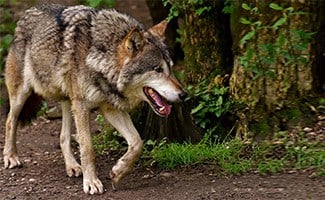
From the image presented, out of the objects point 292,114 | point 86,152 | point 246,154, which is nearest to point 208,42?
point 292,114

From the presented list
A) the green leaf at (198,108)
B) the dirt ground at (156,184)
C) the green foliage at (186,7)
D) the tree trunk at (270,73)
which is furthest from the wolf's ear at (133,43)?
the green leaf at (198,108)

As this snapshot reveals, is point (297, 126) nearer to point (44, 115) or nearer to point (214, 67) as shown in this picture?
point (214, 67)

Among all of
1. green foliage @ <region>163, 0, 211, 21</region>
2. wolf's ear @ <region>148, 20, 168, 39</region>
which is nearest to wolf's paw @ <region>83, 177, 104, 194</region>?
wolf's ear @ <region>148, 20, 168, 39</region>

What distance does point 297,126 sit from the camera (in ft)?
21.4

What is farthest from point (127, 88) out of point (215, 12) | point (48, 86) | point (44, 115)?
point (44, 115)

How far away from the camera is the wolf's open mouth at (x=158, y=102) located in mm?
5672

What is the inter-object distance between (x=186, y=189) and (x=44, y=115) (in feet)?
12.0

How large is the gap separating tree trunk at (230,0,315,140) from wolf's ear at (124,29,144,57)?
39.5 inches

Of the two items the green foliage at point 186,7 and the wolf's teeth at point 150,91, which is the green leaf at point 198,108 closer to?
the green foliage at point 186,7

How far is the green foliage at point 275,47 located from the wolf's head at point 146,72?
0.77 metres

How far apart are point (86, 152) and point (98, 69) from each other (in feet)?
2.24

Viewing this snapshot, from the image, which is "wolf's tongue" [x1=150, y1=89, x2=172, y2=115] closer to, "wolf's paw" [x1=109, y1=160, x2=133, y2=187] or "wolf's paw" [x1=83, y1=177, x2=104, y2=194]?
"wolf's paw" [x1=109, y1=160, x2=133, y2=187]

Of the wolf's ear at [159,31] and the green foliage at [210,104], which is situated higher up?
the wolf's ear at [159,31]

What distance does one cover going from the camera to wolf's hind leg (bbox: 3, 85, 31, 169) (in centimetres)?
674
